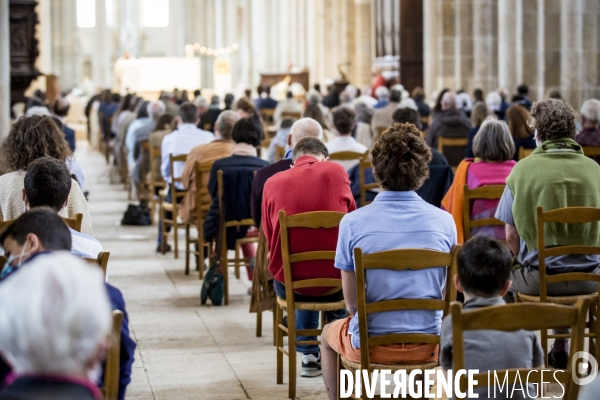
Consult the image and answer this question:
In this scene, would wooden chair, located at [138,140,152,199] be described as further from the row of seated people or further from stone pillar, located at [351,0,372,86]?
stone pillar, located at [351,0,372,86]

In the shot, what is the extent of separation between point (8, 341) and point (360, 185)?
534 cm

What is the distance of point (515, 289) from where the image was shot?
17.5 ft

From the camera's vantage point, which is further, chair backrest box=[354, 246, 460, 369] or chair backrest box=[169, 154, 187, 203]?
chair backrest box=[169, 154, 187, 203]

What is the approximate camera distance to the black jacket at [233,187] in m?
7.26

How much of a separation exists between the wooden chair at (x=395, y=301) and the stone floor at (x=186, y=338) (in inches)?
50.2

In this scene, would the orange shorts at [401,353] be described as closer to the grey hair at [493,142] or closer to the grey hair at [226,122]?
the grey hair at [493,142]

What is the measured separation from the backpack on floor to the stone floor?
0.27 ft

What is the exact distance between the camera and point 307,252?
489 cm

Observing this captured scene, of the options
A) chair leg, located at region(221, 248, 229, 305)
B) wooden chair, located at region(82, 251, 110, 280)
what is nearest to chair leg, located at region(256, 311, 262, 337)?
chair leg, located at region(221, 248, 229, 305)

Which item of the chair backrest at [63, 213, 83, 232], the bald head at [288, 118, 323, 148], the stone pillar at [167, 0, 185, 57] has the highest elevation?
the stone pillar at [167, 0, 185, 57]

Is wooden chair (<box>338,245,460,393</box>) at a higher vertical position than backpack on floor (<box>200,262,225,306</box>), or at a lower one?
higher

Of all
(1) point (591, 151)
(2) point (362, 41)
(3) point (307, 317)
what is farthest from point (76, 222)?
(2) point (362, 41)

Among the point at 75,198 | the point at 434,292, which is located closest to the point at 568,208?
the point at 434,292

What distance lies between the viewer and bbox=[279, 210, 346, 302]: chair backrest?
490cm
